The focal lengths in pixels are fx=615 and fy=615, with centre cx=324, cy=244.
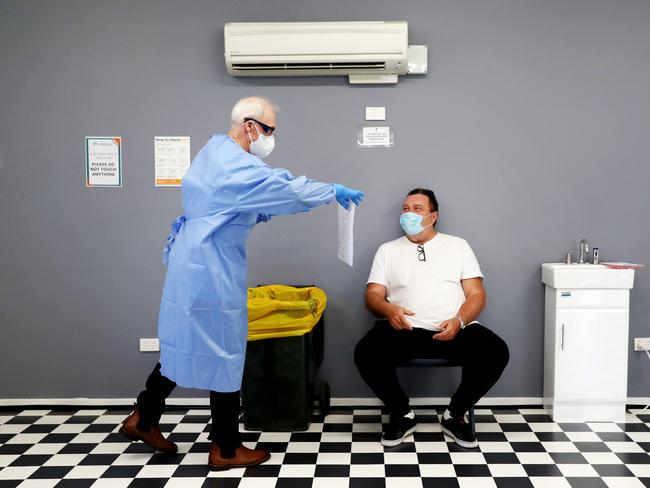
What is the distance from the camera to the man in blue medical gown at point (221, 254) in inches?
102

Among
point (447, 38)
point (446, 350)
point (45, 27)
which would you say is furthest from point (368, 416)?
point (45, 27)

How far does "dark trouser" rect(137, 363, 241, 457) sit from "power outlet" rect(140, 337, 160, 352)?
0.81 meters

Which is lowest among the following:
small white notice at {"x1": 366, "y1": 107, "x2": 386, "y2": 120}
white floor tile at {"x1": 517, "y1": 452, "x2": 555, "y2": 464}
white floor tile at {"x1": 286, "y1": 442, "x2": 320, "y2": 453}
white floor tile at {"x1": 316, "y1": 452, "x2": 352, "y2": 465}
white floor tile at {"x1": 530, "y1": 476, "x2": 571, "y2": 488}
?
white floor tile at {"x1": 286, "y1": 442, "x2": 320, "y2": 453}

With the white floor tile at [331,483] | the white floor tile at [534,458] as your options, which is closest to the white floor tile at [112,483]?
the white floor tile at [331,483]

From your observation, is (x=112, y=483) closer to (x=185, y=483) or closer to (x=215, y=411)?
(x=185, y=483)

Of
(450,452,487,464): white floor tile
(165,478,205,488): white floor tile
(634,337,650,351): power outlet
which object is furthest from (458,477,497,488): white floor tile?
(634,337,650,351): power outlet

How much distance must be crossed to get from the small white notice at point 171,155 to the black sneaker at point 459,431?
6.67 ft

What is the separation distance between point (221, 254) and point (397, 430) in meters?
1.29

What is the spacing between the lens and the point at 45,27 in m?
3.61

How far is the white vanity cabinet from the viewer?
133 inches

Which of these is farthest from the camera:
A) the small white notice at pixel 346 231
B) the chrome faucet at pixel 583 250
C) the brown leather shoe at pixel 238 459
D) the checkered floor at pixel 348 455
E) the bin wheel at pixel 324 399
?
the chrome faucet at pixel 583 250

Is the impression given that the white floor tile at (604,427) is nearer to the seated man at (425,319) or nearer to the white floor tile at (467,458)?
the seated man at (425,319)

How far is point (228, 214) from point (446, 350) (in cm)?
133

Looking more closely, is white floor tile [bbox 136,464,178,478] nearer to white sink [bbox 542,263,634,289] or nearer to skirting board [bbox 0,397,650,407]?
skirting board [bbox 0,397,650,407]
